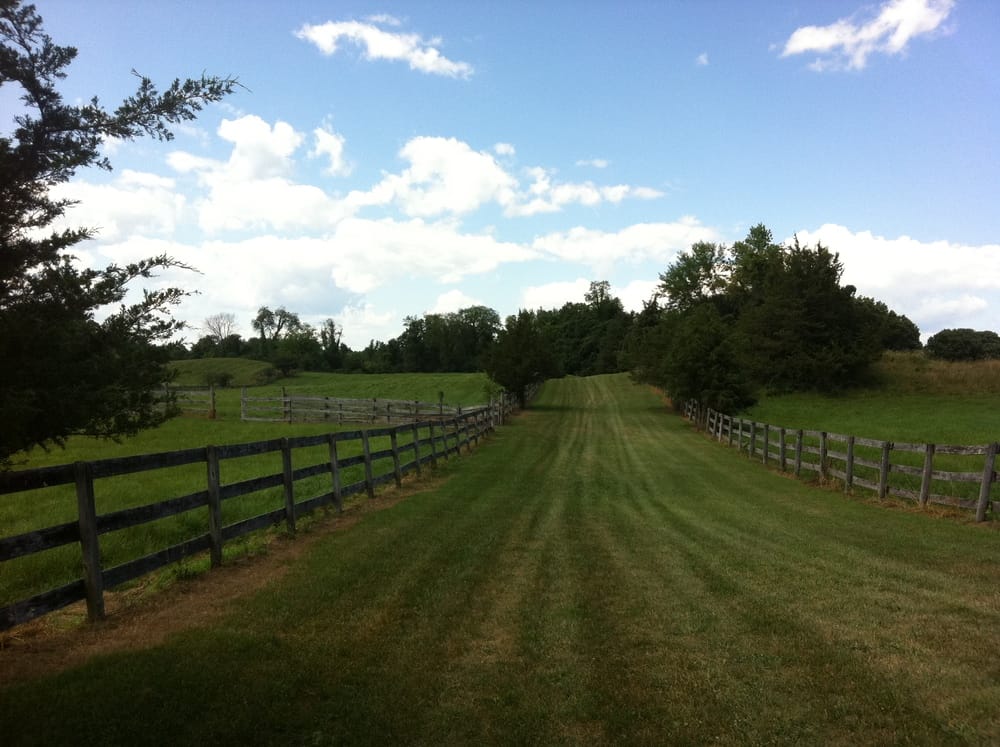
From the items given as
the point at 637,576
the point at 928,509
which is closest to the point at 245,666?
the point at 637,576

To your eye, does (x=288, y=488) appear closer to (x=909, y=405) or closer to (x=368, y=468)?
(x=368, y=468)

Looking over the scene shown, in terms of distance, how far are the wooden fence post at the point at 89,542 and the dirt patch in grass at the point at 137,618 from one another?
0.16 m

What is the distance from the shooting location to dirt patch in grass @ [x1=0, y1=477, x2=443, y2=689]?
4.54m

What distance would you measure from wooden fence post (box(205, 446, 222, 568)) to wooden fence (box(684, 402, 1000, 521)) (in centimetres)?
1140

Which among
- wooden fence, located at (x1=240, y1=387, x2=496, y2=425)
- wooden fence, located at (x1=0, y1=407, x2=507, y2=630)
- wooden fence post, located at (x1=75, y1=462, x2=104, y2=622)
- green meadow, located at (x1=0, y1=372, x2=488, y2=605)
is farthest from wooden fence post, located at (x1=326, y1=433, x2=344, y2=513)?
wooden fence, located at (x1=240, y1=387, x2=496, y2=425)

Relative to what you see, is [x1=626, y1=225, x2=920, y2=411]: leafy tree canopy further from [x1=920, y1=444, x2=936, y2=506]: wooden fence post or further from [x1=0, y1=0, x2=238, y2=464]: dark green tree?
[x1=0, y1=0, x2=238, y2=464]: dark green tree

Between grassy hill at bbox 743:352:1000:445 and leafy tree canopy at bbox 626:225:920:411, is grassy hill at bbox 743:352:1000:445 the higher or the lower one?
Answer: the lower one

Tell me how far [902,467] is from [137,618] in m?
13.2

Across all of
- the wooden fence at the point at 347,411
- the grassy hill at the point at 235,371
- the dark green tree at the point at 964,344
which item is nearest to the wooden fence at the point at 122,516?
the wooden fence at the point at 347,411

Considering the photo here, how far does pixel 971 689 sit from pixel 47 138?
21.7 feet

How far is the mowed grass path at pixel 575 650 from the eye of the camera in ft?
11.7

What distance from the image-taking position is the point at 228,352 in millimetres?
111750

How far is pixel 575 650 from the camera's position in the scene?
4.71 metres

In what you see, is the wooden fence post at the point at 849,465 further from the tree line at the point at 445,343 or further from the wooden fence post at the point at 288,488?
the tree line at the point at 445,343
